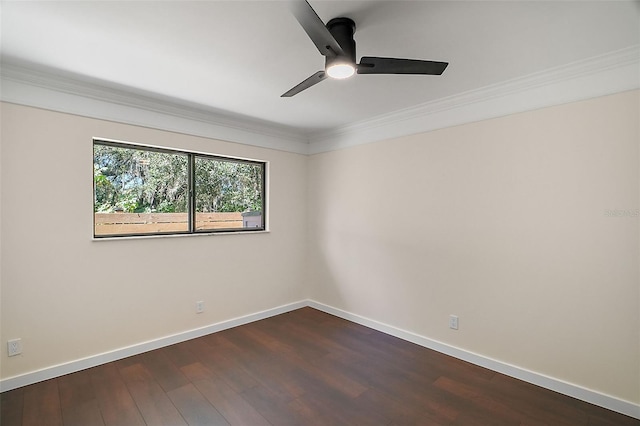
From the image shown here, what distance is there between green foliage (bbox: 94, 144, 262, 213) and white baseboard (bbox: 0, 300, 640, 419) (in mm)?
1313

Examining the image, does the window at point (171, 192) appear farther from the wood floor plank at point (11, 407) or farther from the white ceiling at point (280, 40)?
the wood floor plank at point (11, 407)

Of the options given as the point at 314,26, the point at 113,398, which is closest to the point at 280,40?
the point at 314,26

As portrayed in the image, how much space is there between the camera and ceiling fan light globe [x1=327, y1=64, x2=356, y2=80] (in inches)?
65.5

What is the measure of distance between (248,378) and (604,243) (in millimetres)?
2863

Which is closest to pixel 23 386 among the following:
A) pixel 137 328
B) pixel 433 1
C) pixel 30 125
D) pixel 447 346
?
pixel 137 328

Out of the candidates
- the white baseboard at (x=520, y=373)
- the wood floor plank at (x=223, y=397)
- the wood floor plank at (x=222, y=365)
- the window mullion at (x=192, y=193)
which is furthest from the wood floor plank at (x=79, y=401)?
the white baseboard at (x=520, y=373)

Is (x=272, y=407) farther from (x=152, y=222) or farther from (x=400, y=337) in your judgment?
(x=152, y=222)

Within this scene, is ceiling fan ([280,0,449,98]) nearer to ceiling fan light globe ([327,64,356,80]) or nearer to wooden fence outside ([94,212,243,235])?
ceiling fan light globe ([327,64,356,80])

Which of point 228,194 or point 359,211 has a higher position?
point 228,194

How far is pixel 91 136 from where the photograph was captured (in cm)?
269

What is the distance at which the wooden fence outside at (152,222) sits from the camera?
2863mm

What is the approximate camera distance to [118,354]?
2.83 meters

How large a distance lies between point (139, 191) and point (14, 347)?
1526mm

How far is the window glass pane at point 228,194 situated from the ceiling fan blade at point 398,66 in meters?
2.40
